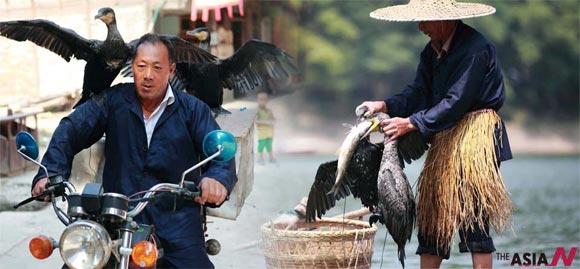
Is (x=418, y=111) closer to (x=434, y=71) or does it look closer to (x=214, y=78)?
(x=434, y=71)

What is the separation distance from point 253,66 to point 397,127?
1.14 metres

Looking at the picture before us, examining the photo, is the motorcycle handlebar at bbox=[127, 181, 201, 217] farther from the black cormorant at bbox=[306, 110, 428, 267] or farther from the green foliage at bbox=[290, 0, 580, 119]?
the green foliage at bbox=[290, 0, 580, 119]

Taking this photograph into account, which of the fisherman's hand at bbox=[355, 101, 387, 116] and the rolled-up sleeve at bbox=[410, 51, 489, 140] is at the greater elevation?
the rolled-up sleeve at bbox=[410, 51, 489, 140]

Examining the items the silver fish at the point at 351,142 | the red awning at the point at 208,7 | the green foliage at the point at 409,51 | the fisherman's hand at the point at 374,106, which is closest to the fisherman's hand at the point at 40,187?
the silver fish at the point at 351,142

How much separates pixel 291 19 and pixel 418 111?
564 cm

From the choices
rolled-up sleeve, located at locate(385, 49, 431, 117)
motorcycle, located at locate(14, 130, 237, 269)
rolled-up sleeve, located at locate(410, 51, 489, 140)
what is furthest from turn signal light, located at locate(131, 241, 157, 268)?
rolled-up sleeve, located at locate(385, 49, 431, 117)

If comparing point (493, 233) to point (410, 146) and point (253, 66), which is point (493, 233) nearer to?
point (253, 66)

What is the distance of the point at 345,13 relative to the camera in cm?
1413

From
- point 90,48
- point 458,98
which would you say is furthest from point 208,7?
point 458,98

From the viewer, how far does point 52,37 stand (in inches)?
201

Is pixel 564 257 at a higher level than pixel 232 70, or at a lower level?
lower

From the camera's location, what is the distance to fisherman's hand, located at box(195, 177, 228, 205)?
12.4 ft

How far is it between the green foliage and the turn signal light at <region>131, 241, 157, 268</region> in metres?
7.20

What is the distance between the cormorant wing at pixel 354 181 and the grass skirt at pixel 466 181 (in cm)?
24
